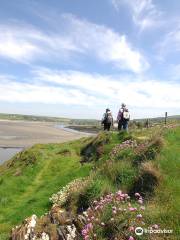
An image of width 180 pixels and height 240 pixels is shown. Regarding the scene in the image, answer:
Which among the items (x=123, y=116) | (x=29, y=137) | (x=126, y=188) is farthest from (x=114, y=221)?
(x=29, y=137)

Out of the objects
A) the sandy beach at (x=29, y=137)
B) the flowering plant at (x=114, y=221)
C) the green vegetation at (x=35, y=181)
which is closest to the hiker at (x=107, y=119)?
the green vegetation at (x=35, y=181)

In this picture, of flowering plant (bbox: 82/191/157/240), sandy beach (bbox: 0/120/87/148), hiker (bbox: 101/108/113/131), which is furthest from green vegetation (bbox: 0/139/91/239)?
sandy beach (bbox: 0/120/87/148)

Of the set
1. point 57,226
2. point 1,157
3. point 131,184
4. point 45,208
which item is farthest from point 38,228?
point 1,157

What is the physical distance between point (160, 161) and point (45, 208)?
6.30 m

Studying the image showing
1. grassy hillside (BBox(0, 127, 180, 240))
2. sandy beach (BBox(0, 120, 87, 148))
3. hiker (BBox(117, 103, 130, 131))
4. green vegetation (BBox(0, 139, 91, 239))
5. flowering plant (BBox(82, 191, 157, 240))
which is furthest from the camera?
sandy beach (BBox(0, 120, 87, 148))

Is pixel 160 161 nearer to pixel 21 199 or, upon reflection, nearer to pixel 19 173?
pixel 21 199

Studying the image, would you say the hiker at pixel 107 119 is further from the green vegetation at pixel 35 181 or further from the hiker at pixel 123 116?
the green vegetation at pixel 35 181

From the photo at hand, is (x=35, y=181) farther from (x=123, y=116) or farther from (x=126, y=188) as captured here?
(x=126, y=188)

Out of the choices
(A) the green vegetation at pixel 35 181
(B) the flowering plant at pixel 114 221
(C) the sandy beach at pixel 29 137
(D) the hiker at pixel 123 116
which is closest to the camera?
(B) the flowering plant at pixel 114 221

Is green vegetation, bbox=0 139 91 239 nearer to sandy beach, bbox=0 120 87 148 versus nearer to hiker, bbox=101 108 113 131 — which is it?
hiker, bbox=101 108 113 131

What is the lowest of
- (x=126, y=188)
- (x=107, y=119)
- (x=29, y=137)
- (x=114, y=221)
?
(x=29, y=137)

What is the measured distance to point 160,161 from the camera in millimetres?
11078

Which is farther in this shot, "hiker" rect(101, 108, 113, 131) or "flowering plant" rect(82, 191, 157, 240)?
"hiker" rect(101, 108, 113, 131)

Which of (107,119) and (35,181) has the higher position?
(107,119)
